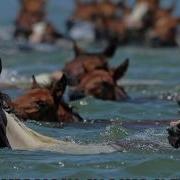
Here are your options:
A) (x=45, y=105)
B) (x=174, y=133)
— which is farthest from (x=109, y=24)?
(x=174, y=133)

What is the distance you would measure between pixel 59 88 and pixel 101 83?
2674 millimetres

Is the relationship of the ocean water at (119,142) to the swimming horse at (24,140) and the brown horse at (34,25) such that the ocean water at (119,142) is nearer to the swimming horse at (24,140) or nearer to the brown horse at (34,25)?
the swimming horse at (24,140)

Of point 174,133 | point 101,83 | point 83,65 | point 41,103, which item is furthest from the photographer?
point 83,65

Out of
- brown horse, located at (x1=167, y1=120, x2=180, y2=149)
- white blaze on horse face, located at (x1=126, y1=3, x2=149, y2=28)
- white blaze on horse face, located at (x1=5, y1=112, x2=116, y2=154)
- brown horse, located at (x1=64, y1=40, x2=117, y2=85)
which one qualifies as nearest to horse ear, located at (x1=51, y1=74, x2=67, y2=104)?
white blaze on horse face, located at (x1=5, y1=112, x2=116, y2=154)

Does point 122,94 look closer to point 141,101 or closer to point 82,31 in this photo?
point 141,101

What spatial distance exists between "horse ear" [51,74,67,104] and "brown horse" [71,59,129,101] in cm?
230

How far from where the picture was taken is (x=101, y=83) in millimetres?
12094

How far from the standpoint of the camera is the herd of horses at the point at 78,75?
732 cm

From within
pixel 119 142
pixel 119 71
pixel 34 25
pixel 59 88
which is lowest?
pixel 34 25

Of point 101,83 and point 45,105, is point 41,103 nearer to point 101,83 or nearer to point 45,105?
point 45,105

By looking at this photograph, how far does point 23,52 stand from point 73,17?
10276 millimetres

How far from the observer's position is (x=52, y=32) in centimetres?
2898

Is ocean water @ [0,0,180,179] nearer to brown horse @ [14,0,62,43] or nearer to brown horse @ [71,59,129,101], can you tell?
brown horse @ [71,59,129,101]

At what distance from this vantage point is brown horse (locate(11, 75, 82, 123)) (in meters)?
9.12
